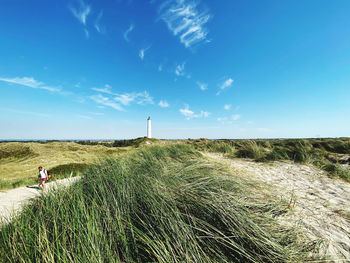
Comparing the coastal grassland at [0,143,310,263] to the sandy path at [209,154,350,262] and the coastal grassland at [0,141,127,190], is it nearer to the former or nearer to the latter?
the sandy path at [209,154,350,262]

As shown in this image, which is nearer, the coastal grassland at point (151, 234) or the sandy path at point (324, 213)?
the coastal grassland at point (151, 234)

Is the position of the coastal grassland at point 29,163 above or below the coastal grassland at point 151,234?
below

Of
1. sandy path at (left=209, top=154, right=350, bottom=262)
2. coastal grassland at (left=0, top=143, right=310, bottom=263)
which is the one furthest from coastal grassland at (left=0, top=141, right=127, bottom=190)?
sandy path at (left=209, top=154, right=350, bottom=262)

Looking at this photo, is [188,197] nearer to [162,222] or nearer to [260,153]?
[162,222]

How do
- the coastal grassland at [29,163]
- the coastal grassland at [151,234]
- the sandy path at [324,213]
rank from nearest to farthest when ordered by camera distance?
the coastal grassland at [151,234] → the sandy path at [324,213] → the coastal grassland at [29,163]

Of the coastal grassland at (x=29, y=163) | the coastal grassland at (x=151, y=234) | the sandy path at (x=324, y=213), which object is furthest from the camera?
the coastal grassland at (x=29, y=163)

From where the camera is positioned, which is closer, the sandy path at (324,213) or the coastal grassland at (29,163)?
the sandy path at (324,213)

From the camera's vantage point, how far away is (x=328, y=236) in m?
1.68

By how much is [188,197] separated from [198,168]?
1.69m

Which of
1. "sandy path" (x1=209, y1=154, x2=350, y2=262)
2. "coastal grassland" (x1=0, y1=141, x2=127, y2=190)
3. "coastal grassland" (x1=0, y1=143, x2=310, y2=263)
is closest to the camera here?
"coastal grassland" (x1=0, y1=143, x2=310, y2=263)

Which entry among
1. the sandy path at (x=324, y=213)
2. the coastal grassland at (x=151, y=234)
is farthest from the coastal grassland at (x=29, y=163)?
→ the sandy path at (x=324, y=213)

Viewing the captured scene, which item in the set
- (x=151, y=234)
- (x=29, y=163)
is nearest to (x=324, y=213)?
(x=151, y=234)

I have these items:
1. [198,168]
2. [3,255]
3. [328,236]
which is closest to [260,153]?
[198,168]

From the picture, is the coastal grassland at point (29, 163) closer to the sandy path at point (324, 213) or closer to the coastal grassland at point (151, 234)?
the coastal grassland at point (151, 234)
